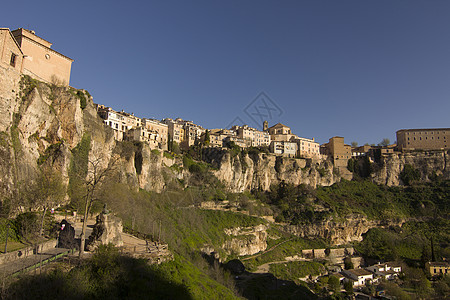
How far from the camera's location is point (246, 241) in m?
43.8

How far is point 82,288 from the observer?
461 inches

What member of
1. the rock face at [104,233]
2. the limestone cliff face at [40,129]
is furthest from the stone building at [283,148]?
the rock face at [104,233]

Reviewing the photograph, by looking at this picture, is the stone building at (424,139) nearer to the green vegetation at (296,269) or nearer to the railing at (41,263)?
the green vegetation at (296,269)

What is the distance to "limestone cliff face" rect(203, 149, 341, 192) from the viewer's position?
5950 cm

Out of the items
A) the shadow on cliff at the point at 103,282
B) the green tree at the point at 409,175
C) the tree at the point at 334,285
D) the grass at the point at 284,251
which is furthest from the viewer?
the green tree at the point at 409,175

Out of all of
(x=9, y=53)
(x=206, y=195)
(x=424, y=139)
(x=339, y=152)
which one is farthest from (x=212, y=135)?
(x=424, y=139)

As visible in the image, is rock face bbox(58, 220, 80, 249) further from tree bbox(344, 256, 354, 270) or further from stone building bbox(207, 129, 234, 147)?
stone building bbox(207, 129, 234, 147)

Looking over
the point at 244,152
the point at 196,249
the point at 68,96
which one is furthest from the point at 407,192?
the point at 68,96

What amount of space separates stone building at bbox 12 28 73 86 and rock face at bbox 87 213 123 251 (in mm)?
19418

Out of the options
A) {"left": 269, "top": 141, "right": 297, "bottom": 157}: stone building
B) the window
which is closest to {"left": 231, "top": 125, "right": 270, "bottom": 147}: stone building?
{"left": 269, "top": 141, "right": 297, "bottom": 157}: stone building

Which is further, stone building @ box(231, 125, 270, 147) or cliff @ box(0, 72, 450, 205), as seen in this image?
stone building @ box(231, 125, 270, 147)

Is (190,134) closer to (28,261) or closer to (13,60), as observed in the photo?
(13,60)

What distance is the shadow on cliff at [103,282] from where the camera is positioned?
421 inches

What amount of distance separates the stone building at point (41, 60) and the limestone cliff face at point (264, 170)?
32.1 meters
